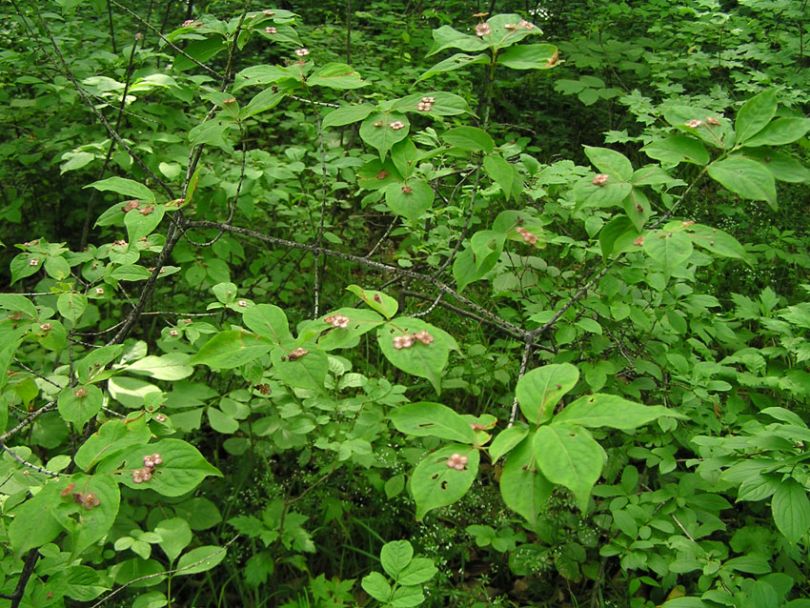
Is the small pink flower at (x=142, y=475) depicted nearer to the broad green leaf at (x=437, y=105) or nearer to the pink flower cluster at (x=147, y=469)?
the pink flower cluster at (x=147, y=469)

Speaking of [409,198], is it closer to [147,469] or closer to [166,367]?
[147,469]

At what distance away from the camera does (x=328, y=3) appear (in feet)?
18.5

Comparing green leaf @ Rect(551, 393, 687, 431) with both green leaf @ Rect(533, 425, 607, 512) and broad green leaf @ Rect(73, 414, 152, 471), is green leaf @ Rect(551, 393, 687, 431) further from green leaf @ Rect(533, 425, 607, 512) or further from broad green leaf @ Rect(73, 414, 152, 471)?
broad green leaf @ Rect(73, 414, 152, 471)

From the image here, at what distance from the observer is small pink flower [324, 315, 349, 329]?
3.58 ft

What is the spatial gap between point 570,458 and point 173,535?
1.40 meters

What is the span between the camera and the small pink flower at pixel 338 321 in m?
1.09

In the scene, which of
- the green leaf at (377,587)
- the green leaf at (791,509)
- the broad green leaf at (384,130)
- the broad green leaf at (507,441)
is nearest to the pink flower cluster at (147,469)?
the broad green leaf at (507,441)

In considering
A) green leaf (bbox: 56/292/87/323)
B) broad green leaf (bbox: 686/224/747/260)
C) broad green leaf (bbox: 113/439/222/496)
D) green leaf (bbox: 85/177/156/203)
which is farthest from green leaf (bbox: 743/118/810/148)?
green leaf (bbox: 56/292/87/323)

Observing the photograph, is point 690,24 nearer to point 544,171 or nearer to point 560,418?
point 544,171

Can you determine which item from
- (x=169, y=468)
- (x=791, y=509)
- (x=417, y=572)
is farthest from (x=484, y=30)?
(x=417, y=572)

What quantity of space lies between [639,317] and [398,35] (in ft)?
10.6

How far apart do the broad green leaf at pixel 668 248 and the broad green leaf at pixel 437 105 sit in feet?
1.39

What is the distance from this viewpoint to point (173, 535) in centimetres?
182

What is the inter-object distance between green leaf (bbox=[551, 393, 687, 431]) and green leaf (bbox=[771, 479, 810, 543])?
714 millimetres
